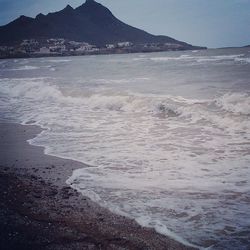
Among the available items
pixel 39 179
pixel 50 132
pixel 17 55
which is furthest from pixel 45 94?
pixel 17 55

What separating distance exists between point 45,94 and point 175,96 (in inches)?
357

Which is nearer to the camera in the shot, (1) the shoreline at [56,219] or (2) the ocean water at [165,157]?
(1) the shoreline at [56,219]

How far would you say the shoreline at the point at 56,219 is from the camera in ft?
16.0

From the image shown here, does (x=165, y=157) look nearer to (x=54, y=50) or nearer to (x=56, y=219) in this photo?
(x=56, y=219)

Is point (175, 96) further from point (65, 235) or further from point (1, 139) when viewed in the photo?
point (65, 235)

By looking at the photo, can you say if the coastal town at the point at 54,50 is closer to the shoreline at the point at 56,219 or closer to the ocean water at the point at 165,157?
the ocean water at the point at 165,157

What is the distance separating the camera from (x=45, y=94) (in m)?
24.8

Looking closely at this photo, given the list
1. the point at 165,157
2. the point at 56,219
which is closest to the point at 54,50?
the point at 165,157

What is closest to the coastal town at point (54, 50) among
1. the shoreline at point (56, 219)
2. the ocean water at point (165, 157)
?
the ocean water at point (165, 157)

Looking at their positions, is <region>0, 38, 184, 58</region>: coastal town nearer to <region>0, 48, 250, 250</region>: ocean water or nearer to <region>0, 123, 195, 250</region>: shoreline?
<region>0, 48, 250, 250</region>: ocean water

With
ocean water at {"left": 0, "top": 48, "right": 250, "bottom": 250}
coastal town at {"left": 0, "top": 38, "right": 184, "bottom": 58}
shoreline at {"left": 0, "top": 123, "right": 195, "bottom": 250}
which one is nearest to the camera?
shoreline at {"left": 0, "top": 123, "right": 195, "bottom": 250}

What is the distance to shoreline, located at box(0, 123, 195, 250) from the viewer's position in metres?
4.89

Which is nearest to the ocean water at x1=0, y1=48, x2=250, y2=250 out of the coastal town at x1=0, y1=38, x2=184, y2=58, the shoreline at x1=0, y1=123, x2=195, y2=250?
the shoreline at x1=0, y1=123, x2=195, y2=250

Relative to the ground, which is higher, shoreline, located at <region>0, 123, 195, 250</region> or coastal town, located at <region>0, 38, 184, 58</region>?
coastal town, located at <region>0, 38, 184, 58</region>
